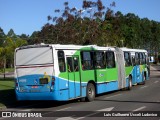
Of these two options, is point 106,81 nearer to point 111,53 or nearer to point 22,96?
point 111,53

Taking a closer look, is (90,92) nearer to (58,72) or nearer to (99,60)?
(99,60)

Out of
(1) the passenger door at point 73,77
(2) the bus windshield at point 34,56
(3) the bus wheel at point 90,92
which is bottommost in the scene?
(3) the bus wheel at point 90,92

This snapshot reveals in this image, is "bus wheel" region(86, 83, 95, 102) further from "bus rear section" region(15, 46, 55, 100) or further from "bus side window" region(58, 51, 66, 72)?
"bus rear section" region(15, 46, 55, 100)

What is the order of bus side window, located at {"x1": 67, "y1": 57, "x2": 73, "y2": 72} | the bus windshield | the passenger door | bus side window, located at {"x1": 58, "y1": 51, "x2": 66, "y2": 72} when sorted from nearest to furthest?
1. the bus windshield
2. bus side window, located at {"x1": 58, "y1": 51, "x2": 66, "y2": 72}
3. the passenger door
4. bus side window, located at {"x1": 67, "y1": 57, "x2": 73, "y2": 72}

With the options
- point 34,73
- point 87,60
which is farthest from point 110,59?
point 34,73

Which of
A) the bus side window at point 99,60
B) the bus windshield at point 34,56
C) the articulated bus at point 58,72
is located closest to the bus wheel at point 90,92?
the articulated bus at point 58,72

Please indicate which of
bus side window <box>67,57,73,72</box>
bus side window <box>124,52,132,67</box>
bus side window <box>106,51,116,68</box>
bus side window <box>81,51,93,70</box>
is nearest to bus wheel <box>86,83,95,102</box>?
bus side window <box>81,51,93,70</box>

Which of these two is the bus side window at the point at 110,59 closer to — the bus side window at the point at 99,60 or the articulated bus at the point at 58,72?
the bus side window at the point at 99,60

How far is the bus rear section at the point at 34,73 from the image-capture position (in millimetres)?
15062

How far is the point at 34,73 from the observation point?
50.7 ft

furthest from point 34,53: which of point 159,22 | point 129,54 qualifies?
point 159,22

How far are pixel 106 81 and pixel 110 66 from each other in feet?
4.05

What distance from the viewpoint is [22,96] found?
1565 centimetres

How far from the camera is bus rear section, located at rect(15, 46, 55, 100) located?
15.1 meters
